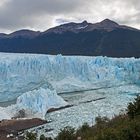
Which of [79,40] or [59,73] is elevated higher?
[79,40]

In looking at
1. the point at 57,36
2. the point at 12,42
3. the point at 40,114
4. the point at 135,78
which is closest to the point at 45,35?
the point at 57,36

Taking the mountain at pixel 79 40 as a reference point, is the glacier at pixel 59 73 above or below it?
below

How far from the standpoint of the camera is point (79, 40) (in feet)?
204

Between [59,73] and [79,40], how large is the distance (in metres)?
37.2

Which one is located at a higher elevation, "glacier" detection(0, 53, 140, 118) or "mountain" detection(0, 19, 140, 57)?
"mountain" detection(0, 19, 140, 57)

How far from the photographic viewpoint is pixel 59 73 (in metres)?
25.4

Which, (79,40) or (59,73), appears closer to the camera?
(59,73)

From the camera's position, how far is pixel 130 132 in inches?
313

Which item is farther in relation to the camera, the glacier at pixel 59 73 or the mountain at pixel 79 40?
the mountain at pixel 79 40

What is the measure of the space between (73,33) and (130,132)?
5704 cm

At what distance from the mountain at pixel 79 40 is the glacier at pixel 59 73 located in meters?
27.0

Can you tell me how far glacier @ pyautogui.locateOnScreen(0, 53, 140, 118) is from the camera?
23.7 meters

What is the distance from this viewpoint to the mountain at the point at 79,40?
57125mm

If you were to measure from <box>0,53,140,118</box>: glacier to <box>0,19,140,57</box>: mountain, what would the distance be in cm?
2695
